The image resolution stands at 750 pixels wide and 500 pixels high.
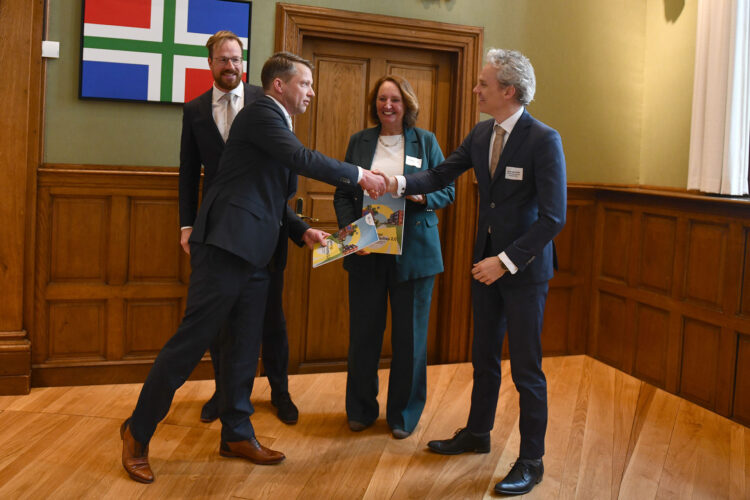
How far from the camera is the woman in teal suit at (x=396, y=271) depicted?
141 inches

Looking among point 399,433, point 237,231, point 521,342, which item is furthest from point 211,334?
point 521,342

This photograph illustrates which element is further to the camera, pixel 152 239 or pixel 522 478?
pixel 152 239

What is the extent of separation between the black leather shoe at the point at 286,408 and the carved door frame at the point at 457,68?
82 centimetres

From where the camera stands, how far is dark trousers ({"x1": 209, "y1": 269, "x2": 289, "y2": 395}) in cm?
378

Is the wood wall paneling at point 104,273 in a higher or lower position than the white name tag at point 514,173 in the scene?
lower

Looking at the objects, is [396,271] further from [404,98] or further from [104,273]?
[104,273]

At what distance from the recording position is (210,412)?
149 inches

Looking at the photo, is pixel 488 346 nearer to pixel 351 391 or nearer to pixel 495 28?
pixel 351 391

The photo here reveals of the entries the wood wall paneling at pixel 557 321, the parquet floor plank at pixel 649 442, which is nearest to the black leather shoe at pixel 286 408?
the parquet floor plank at pixel 649 442

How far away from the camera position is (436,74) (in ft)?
16.1

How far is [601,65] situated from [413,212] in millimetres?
2289


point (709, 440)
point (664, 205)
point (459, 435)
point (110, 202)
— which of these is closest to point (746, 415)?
point (709, 440)

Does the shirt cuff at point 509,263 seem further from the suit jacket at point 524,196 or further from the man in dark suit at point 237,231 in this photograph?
the man in dark suit at point 237,231

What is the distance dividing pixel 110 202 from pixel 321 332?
1.46m
